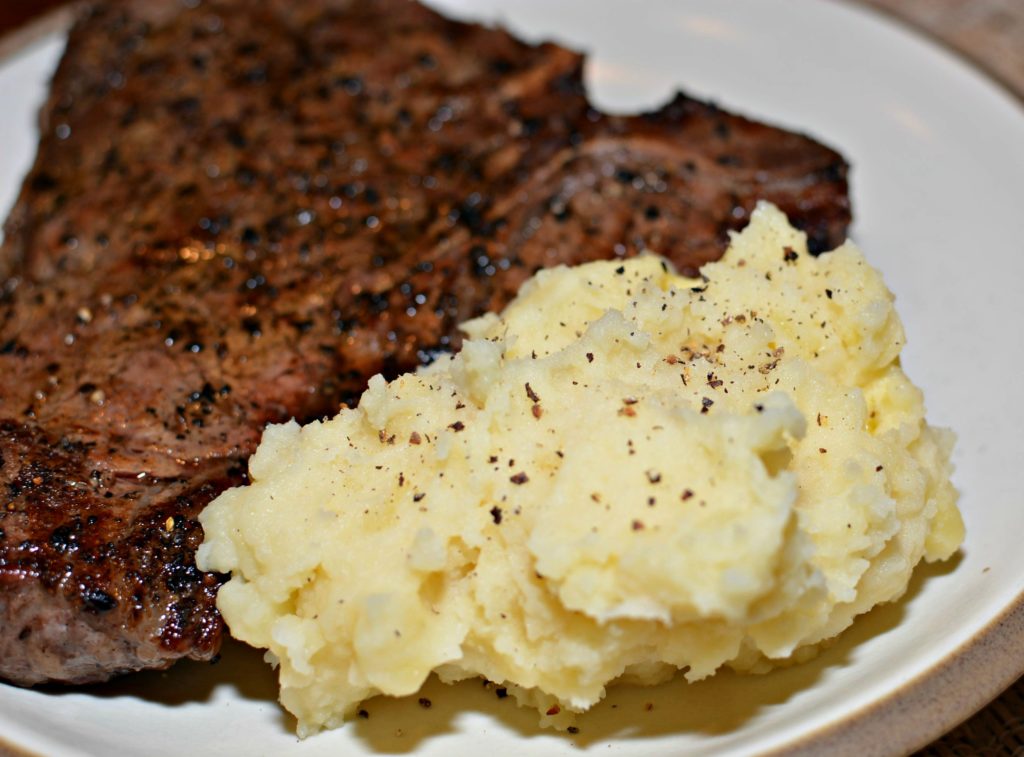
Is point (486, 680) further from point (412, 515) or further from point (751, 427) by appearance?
point (751, 427)

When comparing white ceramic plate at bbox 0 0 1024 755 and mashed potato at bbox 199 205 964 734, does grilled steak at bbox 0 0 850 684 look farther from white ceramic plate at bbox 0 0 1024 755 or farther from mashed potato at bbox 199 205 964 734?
mashed potato at bbox 199 205 964 734

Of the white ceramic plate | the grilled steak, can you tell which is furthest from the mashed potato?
the grilled steak

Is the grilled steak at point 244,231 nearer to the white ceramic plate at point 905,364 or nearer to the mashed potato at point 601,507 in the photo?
the white ceramic plate at point 905,364

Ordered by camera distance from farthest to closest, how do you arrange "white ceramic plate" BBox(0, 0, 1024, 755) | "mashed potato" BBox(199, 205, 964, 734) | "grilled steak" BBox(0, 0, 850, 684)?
"grilled steak" BBox(0, 0, 850, 684) → "white ceramic plate" BBox(0, 0, 1024, 755) → "mashed potato" BBox(199, 205, 964, 734)

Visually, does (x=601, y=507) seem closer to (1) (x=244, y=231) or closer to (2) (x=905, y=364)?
(2) (x=905, y=364)

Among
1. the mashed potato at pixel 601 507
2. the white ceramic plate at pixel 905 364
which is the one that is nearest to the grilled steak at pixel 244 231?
the white ceramic plate at pixel 905 364
